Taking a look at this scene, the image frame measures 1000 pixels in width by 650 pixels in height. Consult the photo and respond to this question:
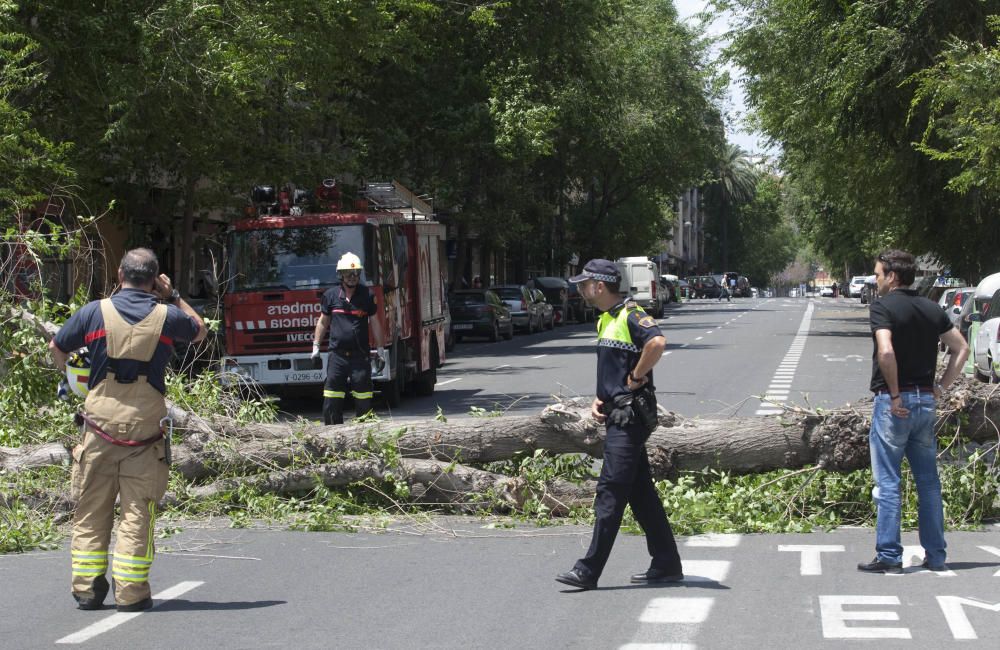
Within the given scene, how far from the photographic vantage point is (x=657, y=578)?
279 inches

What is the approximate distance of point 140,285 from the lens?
22.0ft

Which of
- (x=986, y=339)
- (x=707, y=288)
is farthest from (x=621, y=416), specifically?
(x=707, y=288)

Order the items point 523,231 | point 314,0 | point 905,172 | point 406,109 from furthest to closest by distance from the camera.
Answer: point 523,231 < point 406,109 < point 905,172 < point 314,0

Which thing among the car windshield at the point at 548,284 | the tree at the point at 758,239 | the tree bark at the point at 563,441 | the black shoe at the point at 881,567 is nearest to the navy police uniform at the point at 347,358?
the tree bark at the point at 563,441

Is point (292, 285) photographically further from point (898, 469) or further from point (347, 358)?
point (898, 469)

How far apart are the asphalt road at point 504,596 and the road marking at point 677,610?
0.01 meters

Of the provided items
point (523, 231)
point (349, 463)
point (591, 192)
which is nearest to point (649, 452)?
point (349, 463)

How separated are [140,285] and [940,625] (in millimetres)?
4108

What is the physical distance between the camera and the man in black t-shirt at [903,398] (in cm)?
722

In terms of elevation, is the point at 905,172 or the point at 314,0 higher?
the point at 314,0

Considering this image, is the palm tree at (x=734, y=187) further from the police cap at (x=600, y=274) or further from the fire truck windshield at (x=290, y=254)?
the police cap at (x=600, y=274)

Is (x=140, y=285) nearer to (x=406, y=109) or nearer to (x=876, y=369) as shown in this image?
(x=876, y=369)

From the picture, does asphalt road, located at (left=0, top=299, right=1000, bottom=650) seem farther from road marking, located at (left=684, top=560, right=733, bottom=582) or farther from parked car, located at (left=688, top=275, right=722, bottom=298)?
parked car, located at (left=688, top=275, right=722, bottom=298)

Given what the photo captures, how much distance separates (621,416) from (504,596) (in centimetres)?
109
